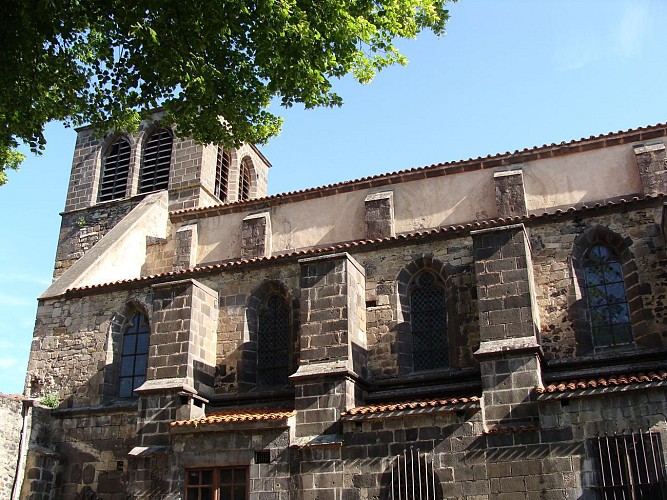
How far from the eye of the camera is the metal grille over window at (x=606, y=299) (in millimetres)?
13805

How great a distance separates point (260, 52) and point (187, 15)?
129cm

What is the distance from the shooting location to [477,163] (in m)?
18.7

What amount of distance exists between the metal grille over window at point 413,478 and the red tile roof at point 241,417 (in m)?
2.21

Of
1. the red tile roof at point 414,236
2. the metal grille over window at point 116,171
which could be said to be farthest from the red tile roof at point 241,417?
the metal grille over window at point 116,171

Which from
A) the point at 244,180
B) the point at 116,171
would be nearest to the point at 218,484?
the point at 116,171

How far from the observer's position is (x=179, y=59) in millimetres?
11352

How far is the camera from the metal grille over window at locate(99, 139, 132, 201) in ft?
82.7

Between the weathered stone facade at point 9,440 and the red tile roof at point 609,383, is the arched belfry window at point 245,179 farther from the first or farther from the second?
the red tile roof at point 609,383

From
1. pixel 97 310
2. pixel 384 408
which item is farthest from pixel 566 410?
pixel 97 310

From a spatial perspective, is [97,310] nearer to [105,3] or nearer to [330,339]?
[330,339]

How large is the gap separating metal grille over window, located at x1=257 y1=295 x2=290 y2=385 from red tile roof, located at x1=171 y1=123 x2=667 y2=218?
14.9 feet

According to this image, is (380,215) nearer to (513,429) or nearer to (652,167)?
(652,167)

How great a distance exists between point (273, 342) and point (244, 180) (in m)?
12.1

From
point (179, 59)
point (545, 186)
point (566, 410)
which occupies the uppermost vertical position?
point (545, 186)
